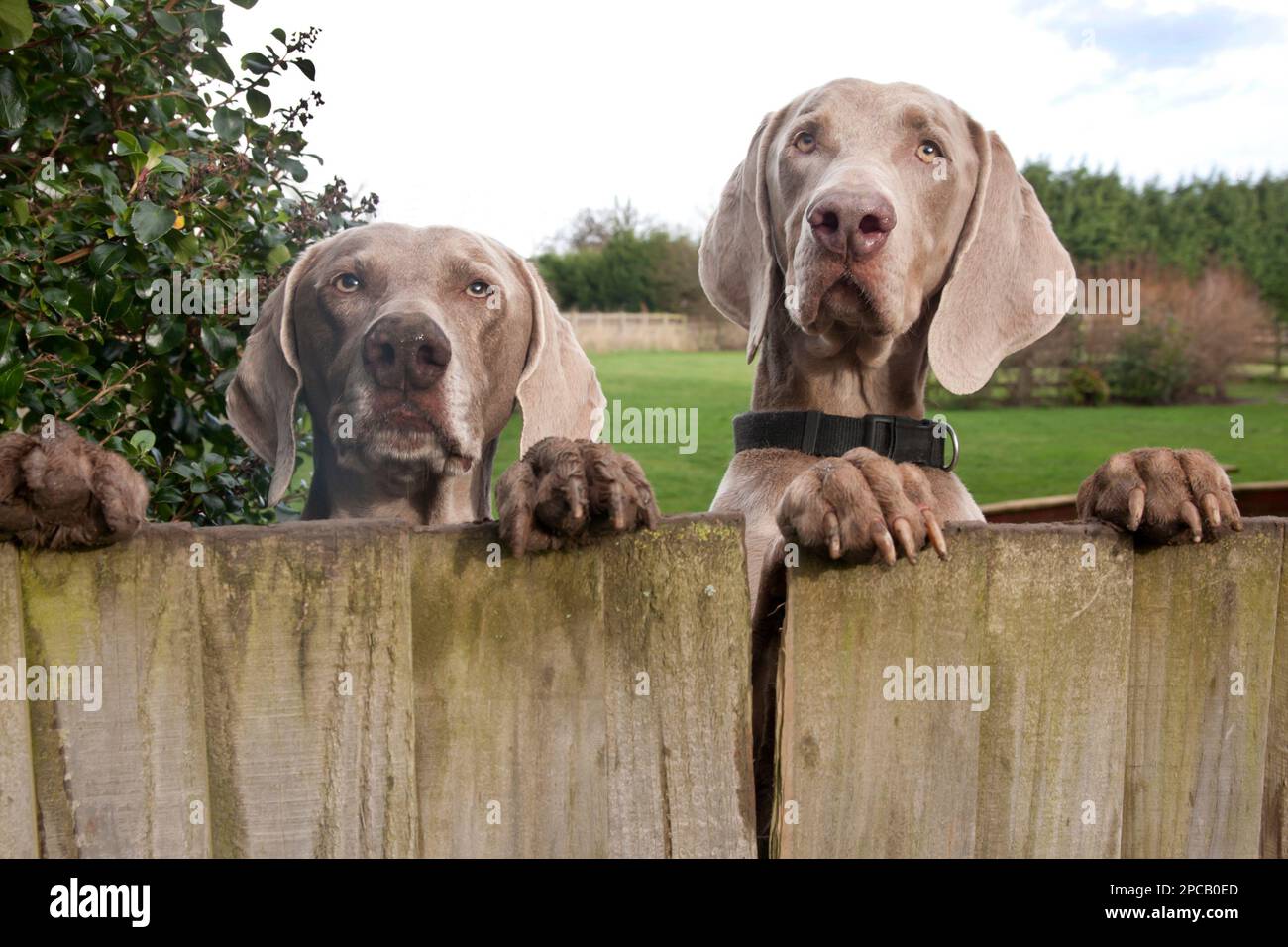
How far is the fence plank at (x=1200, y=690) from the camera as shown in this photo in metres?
2.14

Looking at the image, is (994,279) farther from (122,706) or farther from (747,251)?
(122,706)

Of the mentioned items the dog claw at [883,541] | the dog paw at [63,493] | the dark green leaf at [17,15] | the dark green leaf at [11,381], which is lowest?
the dog claw at [883,541]

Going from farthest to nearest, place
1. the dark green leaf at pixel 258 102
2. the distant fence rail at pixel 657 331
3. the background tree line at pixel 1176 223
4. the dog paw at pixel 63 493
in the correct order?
the background tree line at pixel 1176 223 → the distant fence rail at pixel 657 331 → the dark green leaf at pixel 258 102 → the dog paw at pixel 63 493

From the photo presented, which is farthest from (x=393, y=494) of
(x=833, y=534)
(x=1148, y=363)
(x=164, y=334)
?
(x=1148, y=363)

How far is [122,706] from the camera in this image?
1900 mm

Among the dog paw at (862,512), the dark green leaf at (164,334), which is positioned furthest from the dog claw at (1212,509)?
the dark green leaf at (164,334)

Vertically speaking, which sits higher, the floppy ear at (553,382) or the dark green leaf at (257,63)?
the dark green leaf at (257,63)

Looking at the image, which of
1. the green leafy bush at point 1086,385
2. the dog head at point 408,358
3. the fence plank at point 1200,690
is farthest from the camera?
the green leafy bush at point 1086,385

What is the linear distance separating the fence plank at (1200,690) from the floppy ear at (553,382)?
5.08ft

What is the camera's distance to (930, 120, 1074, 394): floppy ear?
3.14m

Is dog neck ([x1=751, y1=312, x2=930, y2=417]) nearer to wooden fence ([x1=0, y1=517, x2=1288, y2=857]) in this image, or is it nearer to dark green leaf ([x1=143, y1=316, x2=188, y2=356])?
wooden fence ([x1=0, y1=517, x2=1288, y2=857])

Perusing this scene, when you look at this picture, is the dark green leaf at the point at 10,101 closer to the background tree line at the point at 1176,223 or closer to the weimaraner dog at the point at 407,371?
the weimaraner dog at the point at 407,371

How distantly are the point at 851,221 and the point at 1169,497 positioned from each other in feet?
3.26
